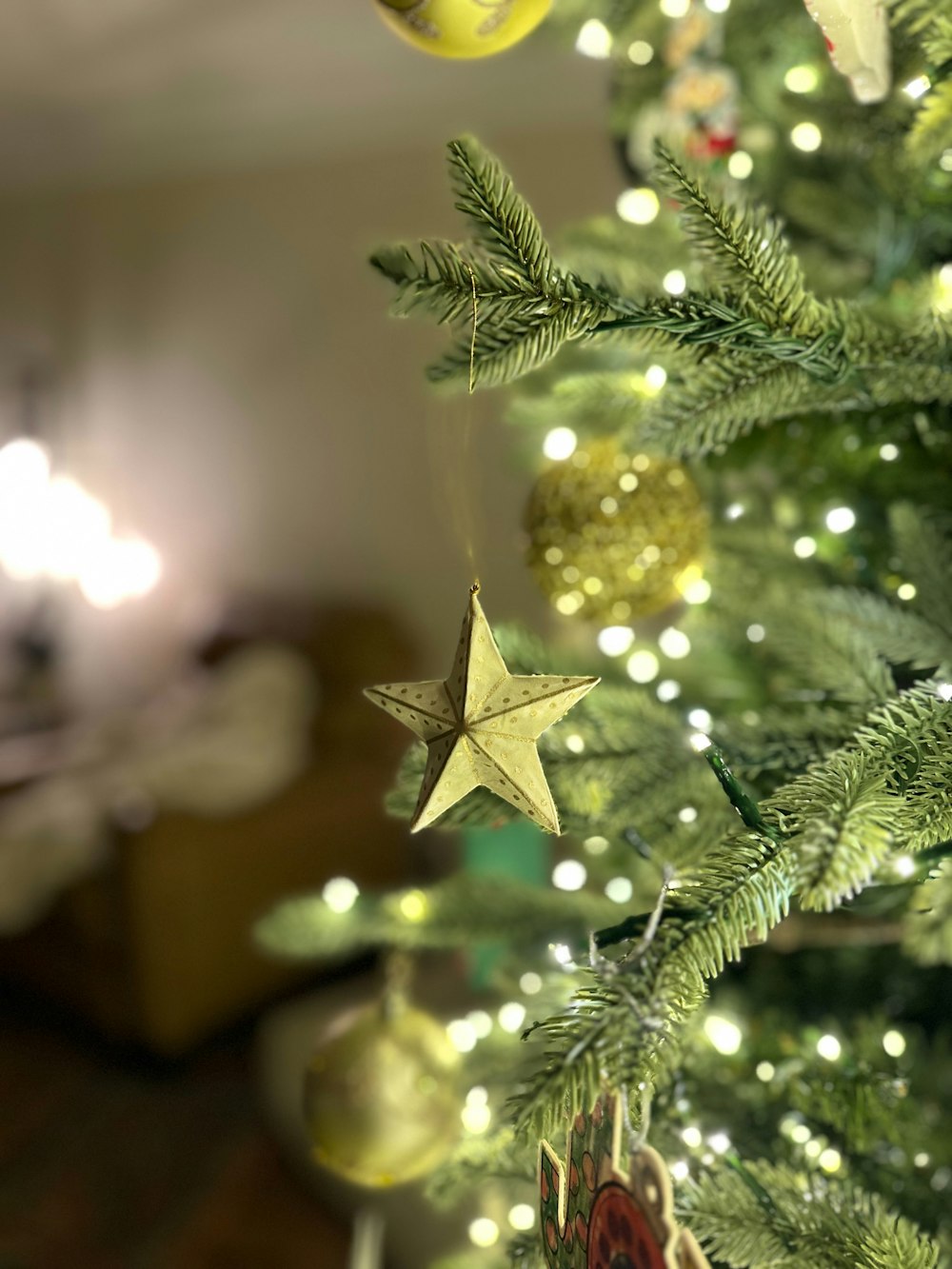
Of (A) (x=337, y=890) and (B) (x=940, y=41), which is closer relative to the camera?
(B) (x=940, y=41)

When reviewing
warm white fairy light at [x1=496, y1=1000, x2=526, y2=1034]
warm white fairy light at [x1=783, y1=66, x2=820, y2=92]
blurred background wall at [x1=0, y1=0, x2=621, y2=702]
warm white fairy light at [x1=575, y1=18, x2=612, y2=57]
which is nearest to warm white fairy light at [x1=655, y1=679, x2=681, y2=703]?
warm white fairy light at [x1=496, y1=1000, x2=526, y2=1034]

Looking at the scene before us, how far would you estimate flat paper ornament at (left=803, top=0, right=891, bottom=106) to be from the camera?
1.40 ft

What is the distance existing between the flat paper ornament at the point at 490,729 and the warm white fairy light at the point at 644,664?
20.2 inches

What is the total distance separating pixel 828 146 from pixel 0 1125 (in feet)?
6.62

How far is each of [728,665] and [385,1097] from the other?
485 millimetres

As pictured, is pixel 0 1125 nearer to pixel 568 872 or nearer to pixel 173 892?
pixel 173 892

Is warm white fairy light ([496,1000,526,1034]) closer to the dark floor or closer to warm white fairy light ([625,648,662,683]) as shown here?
warm white fairy light ([625,648,662,683])

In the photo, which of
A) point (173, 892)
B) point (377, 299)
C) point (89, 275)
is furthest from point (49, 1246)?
point (89, 275)

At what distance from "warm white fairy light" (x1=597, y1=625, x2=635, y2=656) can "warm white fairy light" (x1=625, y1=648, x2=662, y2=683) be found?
28mm

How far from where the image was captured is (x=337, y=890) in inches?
32.2

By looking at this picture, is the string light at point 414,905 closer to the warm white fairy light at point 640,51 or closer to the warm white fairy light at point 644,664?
the warm white fairy light at point 644,664

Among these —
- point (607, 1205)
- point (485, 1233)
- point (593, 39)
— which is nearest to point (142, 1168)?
point (485, 1233)

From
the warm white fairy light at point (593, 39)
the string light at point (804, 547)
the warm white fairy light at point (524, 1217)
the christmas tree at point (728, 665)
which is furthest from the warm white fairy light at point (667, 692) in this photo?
the warm white fairy light at point (593, 39)

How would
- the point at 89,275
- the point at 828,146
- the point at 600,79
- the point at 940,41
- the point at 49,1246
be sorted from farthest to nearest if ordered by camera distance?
the point at 89,275, the point at 600,79, the point at 49,1246, the point at 828,146, the point at 940,41
